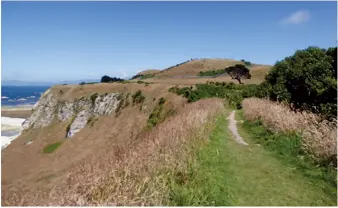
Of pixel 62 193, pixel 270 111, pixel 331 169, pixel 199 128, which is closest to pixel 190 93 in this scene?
pixel 270 111

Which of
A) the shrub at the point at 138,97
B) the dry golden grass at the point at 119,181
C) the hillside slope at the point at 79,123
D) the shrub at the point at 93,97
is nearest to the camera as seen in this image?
the dry golden grass at the point at 119,181

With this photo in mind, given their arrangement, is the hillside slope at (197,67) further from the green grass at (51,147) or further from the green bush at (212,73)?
the green grass at (51,147)

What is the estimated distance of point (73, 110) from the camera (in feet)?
248

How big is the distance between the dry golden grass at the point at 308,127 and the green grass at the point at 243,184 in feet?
2.94

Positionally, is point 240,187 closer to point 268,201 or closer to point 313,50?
point 268,201

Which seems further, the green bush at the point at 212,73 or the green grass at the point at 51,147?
the green bush at the point at 212,73

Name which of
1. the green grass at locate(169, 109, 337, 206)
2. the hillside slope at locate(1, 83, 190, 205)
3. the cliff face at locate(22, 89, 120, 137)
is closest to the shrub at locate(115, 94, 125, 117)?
the hillside slope at locate(1, 83, 190, 205)

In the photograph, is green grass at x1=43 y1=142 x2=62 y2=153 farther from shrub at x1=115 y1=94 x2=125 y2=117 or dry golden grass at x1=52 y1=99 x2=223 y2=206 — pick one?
dry golden grass at x1=52 y1=99 x2=223 y2=206

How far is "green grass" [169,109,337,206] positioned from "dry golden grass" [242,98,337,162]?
0.90 meters

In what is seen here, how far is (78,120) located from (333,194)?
6343 cm

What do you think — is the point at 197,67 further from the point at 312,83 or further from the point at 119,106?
the point at 312,83

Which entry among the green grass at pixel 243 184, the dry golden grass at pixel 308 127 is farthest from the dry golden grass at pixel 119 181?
the dry golden grass at pixel 308 127

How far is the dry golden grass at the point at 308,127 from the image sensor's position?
1091 cm

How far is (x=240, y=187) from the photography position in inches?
381
